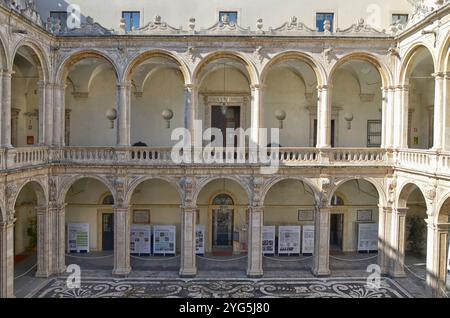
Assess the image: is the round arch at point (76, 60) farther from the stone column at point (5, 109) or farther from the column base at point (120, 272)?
the column base at point (120, 272)

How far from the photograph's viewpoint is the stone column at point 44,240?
60.4 ft

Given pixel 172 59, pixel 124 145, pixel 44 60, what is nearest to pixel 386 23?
pixel 172 59

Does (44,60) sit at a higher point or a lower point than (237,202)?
higher

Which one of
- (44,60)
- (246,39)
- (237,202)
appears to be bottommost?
(237,202)

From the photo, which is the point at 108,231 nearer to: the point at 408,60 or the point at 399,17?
the point at 408,60

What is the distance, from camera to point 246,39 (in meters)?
18.8

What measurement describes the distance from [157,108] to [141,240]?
7.09 meters

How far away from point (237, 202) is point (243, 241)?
83.6 inches

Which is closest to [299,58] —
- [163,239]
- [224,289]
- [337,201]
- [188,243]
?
[337,201]

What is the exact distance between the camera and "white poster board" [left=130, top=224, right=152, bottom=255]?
22.1 metres

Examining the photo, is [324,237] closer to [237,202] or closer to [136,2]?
[237,202]

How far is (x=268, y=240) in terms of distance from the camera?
22328 mm

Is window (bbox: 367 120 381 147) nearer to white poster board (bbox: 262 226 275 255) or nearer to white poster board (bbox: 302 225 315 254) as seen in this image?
white poster board (bbox: 302 225 315 254)

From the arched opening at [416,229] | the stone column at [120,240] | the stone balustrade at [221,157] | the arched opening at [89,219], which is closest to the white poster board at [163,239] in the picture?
the arched opening at [89,219]
